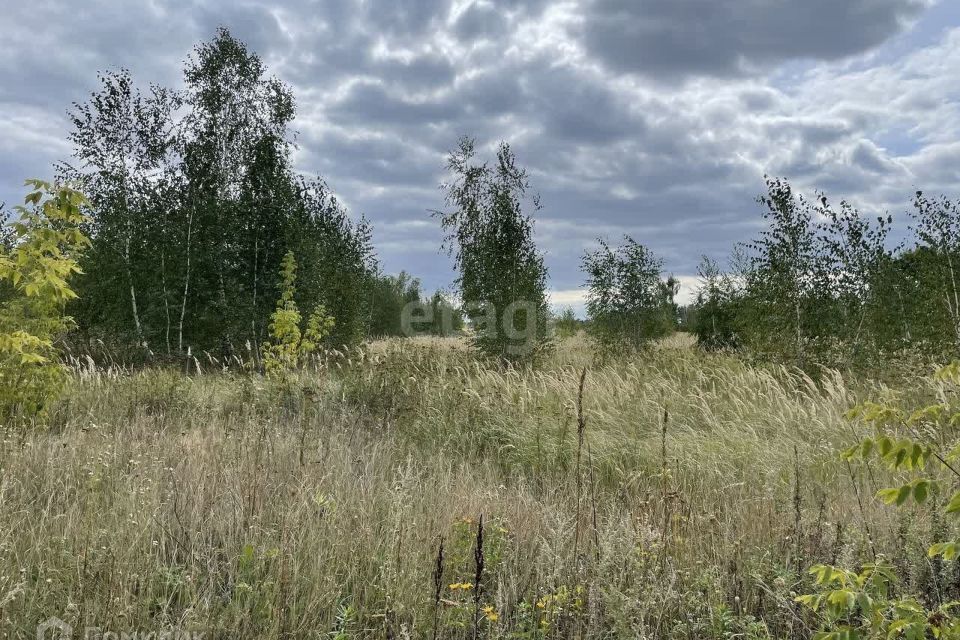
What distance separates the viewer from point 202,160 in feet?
59.1

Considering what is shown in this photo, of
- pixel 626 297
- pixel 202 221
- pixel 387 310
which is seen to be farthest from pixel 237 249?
pixel 387 310

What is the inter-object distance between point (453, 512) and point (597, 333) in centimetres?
1770

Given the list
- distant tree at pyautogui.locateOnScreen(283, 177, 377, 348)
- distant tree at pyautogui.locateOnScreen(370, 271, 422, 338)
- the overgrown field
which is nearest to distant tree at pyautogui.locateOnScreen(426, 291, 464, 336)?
distant tree at pyautogui.locateOnScreen(370, 271, 422, 338)

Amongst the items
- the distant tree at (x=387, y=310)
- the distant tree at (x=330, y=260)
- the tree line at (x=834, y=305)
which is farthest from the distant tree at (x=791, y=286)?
the distant tree at (x=387, y=310)

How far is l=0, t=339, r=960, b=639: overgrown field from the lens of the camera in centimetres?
295

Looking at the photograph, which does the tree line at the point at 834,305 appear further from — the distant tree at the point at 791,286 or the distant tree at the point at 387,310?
the distant tree at the point at 387,310

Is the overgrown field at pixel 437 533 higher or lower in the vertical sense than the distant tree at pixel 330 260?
lower

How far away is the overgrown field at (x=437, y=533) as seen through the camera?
2949 millimetres

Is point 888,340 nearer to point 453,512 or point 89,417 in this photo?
point 453,512

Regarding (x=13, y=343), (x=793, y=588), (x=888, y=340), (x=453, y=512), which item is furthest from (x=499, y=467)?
(x=888, y=340)

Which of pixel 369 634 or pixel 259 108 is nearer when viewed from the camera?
pixel 369 634

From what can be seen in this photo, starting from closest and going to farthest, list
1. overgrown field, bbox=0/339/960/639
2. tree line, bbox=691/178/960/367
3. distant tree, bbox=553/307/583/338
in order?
overgrown field, bbox=0/339/960/639 → tree line, bbox=691/178/960/367 → distant tree, bbox=553/307/583/338

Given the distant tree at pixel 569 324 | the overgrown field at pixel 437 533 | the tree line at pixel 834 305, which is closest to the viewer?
the overgrown field at pixel 437 533

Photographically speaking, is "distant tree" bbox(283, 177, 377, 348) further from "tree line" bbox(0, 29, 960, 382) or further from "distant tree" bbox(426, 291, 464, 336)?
"distant tree" bbox(426, 291, 464, 336)
